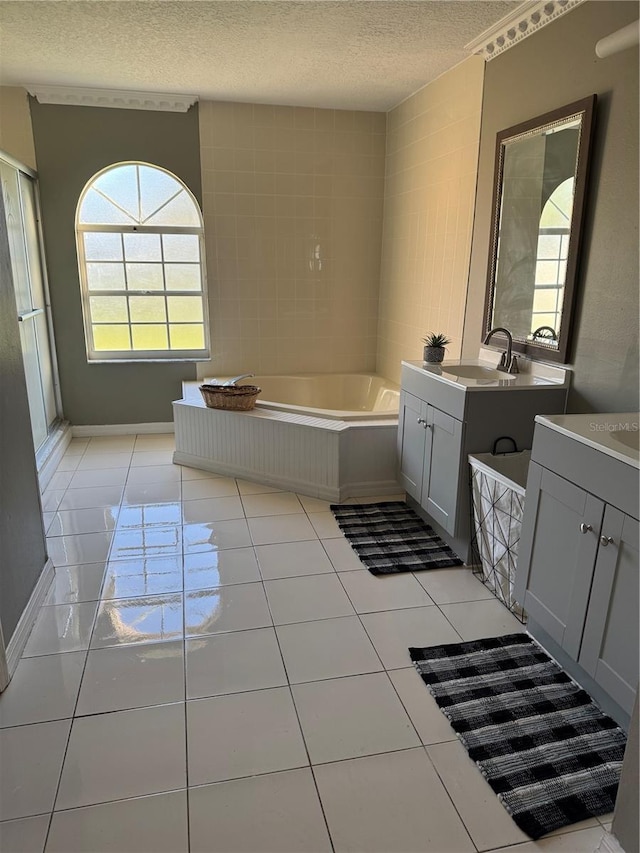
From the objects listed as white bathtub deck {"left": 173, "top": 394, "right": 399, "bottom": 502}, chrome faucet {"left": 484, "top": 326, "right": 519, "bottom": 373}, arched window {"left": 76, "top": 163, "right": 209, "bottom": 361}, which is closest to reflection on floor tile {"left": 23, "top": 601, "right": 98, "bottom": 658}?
white bathtub deck {"left": 173, "top": 394, "right": 399, "bottom": 502}

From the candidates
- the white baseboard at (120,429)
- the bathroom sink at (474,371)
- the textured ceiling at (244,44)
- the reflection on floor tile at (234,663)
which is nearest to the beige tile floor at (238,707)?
the reflection on floor tile at (234,663)

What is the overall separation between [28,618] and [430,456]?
1960 millimetres

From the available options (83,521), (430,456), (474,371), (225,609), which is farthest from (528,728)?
(83,521)

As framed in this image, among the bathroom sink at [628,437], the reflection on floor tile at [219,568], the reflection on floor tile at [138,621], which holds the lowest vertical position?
the reflection on floor tile at [138,621]

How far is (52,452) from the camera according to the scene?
3.92 meters

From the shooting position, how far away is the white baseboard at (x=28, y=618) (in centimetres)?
199

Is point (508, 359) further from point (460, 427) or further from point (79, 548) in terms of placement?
point (79, 548)

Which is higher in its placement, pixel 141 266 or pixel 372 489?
pixel 141 266

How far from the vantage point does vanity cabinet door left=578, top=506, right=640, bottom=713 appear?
158 cm

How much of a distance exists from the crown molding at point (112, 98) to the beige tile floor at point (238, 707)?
3.00 metres

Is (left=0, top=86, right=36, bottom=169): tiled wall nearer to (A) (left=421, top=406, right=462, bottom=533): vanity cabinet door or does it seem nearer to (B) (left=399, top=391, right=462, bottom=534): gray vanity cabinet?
(B) (left=399, top=391, right=462, bottom=534): gray vanity cabinet

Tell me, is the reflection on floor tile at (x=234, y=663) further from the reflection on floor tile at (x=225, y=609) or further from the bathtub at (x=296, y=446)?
the bathtub at (x=296, y=446)

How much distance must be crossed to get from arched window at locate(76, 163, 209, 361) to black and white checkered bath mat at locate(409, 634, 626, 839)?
11.1ft

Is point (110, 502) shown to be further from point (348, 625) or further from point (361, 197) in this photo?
point (361, 197)
